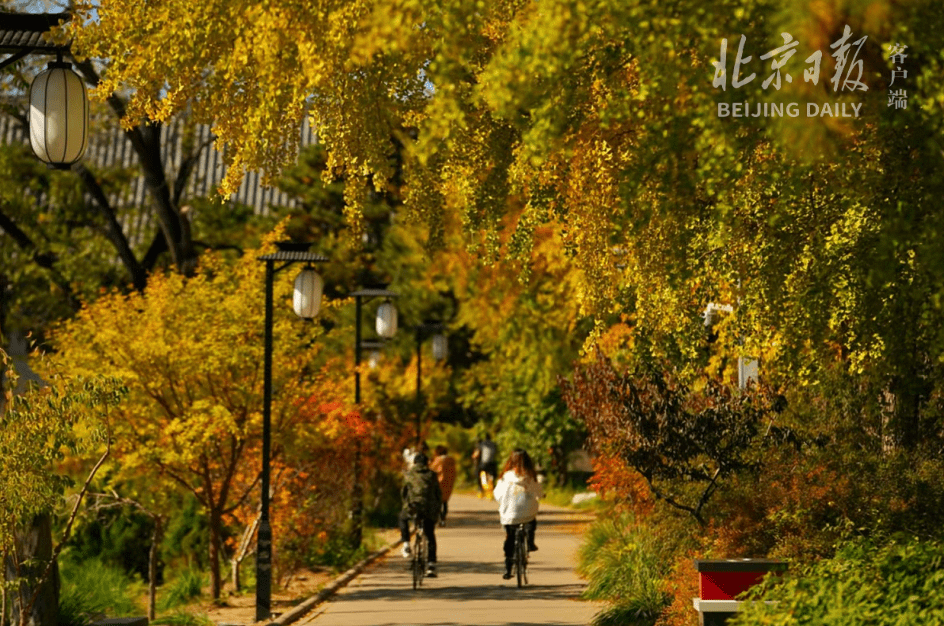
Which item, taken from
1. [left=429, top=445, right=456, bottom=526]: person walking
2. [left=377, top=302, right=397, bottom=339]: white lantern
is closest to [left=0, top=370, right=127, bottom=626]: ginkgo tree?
[left=429, top=445, right=456, bottom=526]: person walking

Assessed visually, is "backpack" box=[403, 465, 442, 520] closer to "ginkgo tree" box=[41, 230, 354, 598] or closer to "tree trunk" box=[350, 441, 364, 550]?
"ginkgo tree" box=[41, 230, 354, 598]

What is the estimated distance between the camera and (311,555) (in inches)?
907

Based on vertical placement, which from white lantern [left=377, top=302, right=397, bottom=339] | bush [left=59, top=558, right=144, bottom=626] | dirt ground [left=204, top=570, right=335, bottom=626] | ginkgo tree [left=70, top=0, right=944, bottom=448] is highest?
white lantern [left=377, top=302, right=397, bottom=339]

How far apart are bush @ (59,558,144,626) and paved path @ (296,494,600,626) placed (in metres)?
2.28

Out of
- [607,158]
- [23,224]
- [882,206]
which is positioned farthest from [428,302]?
[882,206]

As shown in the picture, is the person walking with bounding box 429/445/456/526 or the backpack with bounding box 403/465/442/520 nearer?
the backpack with bounding box 403/465/442/520

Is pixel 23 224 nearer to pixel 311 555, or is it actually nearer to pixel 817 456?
pixel 311 555

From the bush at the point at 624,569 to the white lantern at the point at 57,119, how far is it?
24.0 feet

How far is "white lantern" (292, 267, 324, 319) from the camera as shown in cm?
1839

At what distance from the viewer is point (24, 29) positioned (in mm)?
11453

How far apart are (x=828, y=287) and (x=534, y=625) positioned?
6646 millimetres

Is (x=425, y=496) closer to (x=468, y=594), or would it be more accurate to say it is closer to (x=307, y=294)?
(x=468, y=594)

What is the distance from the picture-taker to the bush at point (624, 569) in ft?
48.7

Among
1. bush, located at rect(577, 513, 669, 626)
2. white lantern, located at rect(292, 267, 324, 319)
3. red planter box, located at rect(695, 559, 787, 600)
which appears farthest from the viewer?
white lantern, located at rect(292, 267, 324, 319)
